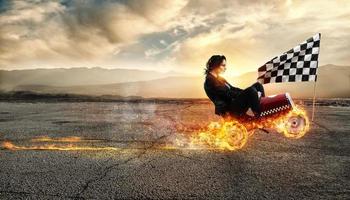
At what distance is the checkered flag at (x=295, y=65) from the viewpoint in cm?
702

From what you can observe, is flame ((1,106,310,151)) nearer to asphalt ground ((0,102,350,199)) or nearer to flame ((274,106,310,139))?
flame ((274,106,310,139))

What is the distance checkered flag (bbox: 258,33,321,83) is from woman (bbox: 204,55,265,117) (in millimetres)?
1030

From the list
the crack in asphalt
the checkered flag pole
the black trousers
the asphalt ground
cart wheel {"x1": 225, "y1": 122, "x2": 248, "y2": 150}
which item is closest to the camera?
the asphalt ground

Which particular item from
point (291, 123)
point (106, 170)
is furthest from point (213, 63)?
point (106, 170)

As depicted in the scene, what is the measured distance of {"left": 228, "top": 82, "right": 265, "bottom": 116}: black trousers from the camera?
5844mm

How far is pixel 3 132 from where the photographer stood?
8.23 meters

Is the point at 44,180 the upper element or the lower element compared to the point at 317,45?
lower

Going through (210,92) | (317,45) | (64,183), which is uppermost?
(317,45)

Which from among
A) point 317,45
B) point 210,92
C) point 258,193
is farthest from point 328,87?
point 258,193

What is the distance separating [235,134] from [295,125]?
1296 millimetres

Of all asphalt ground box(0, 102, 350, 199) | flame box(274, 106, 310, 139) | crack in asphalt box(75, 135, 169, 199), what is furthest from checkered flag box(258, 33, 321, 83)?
crack in asphalt box(75, 135, 169, 199)

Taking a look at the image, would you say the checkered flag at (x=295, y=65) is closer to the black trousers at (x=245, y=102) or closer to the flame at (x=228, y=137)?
the flame at (x=228, y=137)

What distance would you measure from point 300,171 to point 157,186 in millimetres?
1879

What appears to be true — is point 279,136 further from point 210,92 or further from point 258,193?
point 258,193
